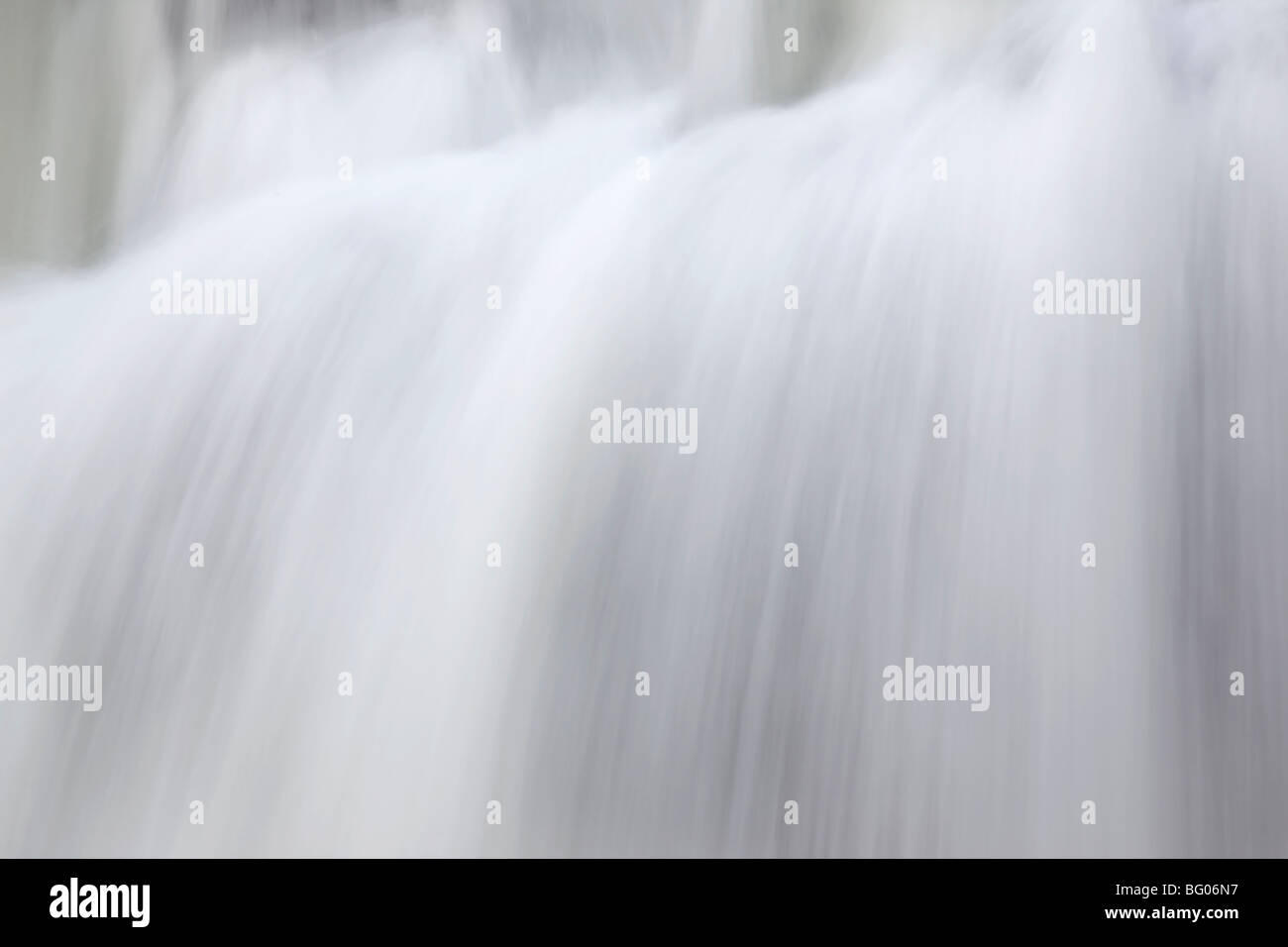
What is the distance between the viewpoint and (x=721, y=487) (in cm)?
128

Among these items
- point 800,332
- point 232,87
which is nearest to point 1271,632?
point 800,332

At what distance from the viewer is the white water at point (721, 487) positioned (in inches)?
47.3

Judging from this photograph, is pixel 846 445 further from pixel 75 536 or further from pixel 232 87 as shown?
pixel 232 87

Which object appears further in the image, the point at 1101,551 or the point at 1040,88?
the point at 1040,88

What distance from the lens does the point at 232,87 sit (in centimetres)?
165

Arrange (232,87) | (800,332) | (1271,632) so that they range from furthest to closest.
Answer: (232,87) → (800,332) → (1271,632)

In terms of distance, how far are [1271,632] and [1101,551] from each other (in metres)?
0.22

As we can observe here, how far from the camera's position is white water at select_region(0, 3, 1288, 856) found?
120cm

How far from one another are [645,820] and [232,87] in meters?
1.35

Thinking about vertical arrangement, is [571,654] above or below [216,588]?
below

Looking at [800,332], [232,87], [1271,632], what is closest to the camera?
[1271,632]
